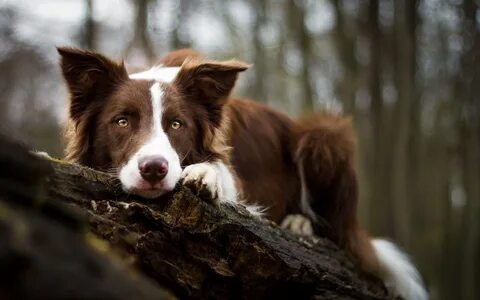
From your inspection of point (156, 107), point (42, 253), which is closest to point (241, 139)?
point (156, 107)

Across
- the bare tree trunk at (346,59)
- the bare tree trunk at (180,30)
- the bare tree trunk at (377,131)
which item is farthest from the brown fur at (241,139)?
the bare tree trunk at (346,59)

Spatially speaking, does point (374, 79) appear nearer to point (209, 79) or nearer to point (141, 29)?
point (141, 29)

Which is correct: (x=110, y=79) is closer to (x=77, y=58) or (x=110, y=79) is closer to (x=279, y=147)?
(x=77, y=58)

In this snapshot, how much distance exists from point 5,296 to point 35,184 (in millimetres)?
423

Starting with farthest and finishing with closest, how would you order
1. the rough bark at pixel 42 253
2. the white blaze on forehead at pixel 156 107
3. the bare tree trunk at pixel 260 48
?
the bare tree trunk at pixel 260 48 < the white blaze on forehead at pixel 156 107 < the rough bark at pixel 42 253

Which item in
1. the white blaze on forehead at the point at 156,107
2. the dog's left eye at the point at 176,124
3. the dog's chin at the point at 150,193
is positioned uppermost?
the white blaze on forehead at the point at 156,107

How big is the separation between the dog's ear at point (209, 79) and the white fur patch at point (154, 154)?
0.75 meters

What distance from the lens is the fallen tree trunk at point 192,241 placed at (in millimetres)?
3581

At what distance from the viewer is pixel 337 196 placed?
661 cm

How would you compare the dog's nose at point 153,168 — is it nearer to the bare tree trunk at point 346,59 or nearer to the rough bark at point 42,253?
the rough bark at point 42,253

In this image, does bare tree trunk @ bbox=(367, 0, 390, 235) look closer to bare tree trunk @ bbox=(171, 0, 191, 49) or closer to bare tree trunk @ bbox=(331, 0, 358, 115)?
bare tree trunk @ bbox=(331, 0, 358, 115)

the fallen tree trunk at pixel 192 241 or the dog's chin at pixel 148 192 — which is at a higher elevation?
the dog's chin at pixel 148 192

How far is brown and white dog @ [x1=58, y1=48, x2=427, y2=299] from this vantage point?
4.56 meters

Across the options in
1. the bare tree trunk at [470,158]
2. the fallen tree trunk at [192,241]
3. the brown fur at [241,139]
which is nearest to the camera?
the fallen tree trunk at [192,241]
